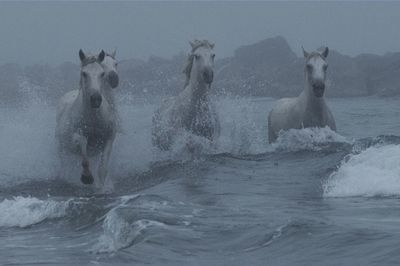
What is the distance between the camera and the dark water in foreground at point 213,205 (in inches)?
325

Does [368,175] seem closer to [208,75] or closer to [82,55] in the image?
[208,75]

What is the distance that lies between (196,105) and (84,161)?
12.0 ft

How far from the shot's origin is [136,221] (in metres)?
9.67

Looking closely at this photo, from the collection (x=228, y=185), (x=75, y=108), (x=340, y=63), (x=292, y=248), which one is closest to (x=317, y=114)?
(x=228, y=185)

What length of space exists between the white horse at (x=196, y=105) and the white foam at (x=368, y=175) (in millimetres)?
3141

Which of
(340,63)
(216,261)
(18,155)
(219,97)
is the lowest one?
(216,261)

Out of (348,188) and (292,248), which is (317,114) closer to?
(348,188)

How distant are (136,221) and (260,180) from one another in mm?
4238

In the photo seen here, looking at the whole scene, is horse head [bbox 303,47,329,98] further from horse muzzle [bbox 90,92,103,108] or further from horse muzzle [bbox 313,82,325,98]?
horse muzzle [bbox 90,92,103,108]

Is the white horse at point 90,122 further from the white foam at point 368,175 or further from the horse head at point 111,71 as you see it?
the white foam at point 368,175

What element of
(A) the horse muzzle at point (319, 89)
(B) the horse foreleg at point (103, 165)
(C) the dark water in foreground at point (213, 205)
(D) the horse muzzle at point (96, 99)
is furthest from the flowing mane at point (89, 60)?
(A) the horse muzzle at point (319, 89)

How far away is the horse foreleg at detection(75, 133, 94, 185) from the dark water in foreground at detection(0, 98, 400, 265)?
Result: 0.26m

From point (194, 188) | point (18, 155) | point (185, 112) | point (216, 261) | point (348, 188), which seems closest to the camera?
point (216, 261)

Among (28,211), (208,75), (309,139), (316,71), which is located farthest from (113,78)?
(309,139)
